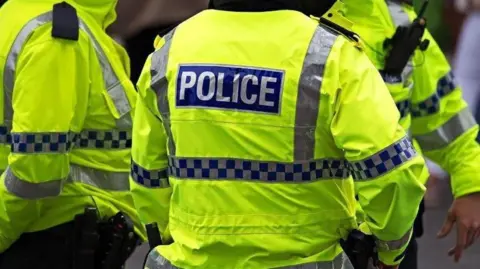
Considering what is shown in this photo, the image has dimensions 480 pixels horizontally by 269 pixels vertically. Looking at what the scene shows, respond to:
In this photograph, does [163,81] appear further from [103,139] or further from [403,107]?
[403,107]

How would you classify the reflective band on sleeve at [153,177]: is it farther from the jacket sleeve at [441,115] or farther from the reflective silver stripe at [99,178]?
the jacket sleeve at [441,115]

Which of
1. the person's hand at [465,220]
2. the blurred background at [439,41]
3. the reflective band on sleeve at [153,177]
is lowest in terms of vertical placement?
the blurred background at [439,41]

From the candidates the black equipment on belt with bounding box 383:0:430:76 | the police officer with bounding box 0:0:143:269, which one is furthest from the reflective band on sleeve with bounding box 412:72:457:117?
the police officer with bounding box 0:0:143:269

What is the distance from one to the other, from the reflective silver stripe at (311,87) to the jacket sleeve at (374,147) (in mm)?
33

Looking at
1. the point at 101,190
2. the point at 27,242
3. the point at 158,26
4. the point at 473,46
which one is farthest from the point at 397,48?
the point at 473,46

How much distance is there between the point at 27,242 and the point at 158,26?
2.33 m

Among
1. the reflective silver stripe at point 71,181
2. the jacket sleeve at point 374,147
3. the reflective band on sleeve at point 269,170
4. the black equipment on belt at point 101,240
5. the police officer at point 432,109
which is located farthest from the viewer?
the police officer at point 432,109

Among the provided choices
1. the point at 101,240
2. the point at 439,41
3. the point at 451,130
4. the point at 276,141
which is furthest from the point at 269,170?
the point at 439,41

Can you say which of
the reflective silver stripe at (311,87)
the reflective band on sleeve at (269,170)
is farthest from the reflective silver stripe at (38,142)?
the reflective silver stripe at (311,87)

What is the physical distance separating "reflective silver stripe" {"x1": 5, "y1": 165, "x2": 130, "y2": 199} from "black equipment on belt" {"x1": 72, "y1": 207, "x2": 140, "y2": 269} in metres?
0.09

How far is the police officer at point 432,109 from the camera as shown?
3510 millimetres

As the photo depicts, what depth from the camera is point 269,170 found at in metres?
2.60

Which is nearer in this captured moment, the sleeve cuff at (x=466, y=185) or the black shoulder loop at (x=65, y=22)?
the black shoulder loop at (x=65, y=22)

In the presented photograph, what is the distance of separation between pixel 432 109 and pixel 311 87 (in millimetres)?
1280
